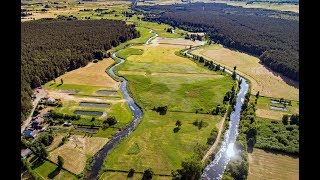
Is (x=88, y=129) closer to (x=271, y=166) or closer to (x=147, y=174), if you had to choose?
(x=147, y=174)

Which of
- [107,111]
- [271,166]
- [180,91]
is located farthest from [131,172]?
[180,91]

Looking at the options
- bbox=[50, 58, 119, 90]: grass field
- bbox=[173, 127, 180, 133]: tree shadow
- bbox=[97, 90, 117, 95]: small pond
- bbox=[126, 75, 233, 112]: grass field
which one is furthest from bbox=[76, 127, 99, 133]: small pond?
bbox=[50, 58, 119, 90]: grass field

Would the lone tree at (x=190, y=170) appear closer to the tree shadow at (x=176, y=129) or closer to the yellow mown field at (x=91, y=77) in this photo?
the tree shadow at (x=176, y=129)
